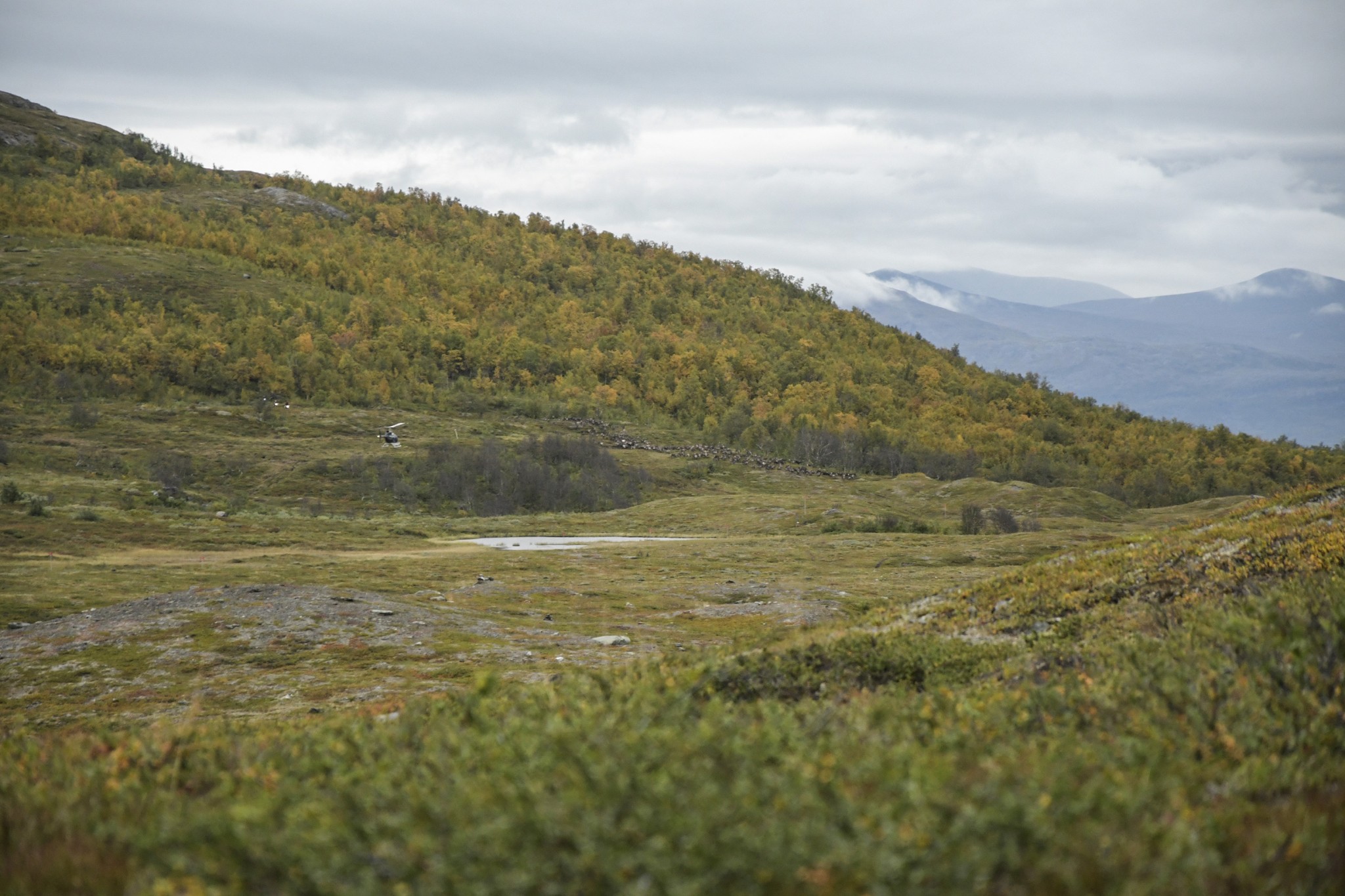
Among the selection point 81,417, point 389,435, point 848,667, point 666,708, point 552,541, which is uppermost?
point 666,708

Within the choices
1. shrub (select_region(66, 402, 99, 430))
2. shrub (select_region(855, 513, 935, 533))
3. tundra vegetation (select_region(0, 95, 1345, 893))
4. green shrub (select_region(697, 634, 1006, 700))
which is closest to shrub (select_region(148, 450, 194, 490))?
shrub (select_region(66, 402, 99, 430))

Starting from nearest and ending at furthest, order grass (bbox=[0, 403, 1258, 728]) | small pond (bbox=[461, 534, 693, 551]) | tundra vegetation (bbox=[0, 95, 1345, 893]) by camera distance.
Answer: tundra vegetation (bbox=[0, 95, 1345, 893])
grass (bbox=[0, 403, 1258, 728])
small pond (bbox=[461, 534, 693, 551])

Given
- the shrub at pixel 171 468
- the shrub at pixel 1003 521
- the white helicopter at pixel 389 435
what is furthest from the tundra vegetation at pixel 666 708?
the white helicopter at pixel 389 435

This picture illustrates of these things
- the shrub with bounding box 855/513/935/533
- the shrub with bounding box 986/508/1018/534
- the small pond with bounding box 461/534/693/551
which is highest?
the shrub with bounding box 986/508/1018/534

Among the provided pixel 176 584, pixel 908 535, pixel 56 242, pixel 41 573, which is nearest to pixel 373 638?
pixel 176 584

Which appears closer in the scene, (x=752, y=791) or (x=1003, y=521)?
(x=752, y=791)

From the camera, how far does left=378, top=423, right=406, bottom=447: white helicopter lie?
120875 millimetres

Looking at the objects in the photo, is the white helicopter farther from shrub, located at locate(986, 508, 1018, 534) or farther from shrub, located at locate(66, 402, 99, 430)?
shrub, located at locate(986, 508, 1018, 534)

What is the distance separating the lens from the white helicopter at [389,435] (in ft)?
397

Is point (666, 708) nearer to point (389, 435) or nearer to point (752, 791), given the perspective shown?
point (752, 791)

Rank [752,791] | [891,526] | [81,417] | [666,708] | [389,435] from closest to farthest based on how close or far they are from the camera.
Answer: [752,791] → [666,708] → [891,526] → [81,417] → [389,435]

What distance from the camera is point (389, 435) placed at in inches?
4875

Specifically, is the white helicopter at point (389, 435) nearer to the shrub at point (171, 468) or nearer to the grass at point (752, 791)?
the shrub at point (171, 468)

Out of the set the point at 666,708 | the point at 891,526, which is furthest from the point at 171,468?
the point at 666,708
